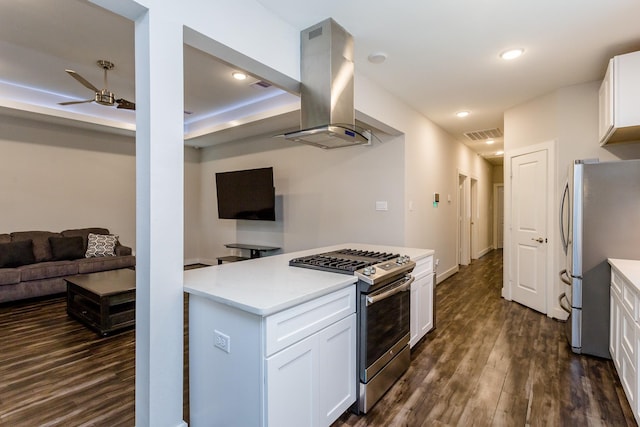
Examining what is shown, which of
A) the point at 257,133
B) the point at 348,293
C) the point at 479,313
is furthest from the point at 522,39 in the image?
the point at 257,133

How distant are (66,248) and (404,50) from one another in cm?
527

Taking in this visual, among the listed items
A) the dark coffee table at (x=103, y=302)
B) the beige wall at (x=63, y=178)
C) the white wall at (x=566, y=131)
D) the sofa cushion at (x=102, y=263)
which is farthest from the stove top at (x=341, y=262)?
the beige wall at (x=63, y=178)

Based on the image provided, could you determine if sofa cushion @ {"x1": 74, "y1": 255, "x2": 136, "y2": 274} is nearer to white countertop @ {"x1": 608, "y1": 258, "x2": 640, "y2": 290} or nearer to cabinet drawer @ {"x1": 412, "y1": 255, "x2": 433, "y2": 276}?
cabinet drawer @ {"x1": 412, "y1": 255, "x2": 433, "y2": 276}

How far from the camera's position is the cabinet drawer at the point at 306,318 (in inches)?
56.8

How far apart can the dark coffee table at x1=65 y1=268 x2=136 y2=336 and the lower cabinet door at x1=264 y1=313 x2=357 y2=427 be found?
2438mm

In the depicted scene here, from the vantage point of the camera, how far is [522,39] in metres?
2.67

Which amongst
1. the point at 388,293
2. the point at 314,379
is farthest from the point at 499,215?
the point at 314,379

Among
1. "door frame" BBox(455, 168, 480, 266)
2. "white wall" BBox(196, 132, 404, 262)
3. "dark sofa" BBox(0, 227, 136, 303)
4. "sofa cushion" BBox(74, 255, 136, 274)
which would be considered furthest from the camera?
"door frame" BBox(455, 168, 480, 266)

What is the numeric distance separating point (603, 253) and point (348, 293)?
226 centimetres

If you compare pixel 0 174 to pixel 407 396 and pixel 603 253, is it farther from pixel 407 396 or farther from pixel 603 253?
pixel 603 253

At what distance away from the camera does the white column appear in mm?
1592

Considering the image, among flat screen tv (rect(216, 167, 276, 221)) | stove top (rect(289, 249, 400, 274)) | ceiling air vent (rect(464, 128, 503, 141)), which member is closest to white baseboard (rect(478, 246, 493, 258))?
ceiling air vent (rect(464, 128, 503, 141))

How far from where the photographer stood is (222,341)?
1601mm

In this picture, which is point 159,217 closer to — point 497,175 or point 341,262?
point 341,262
